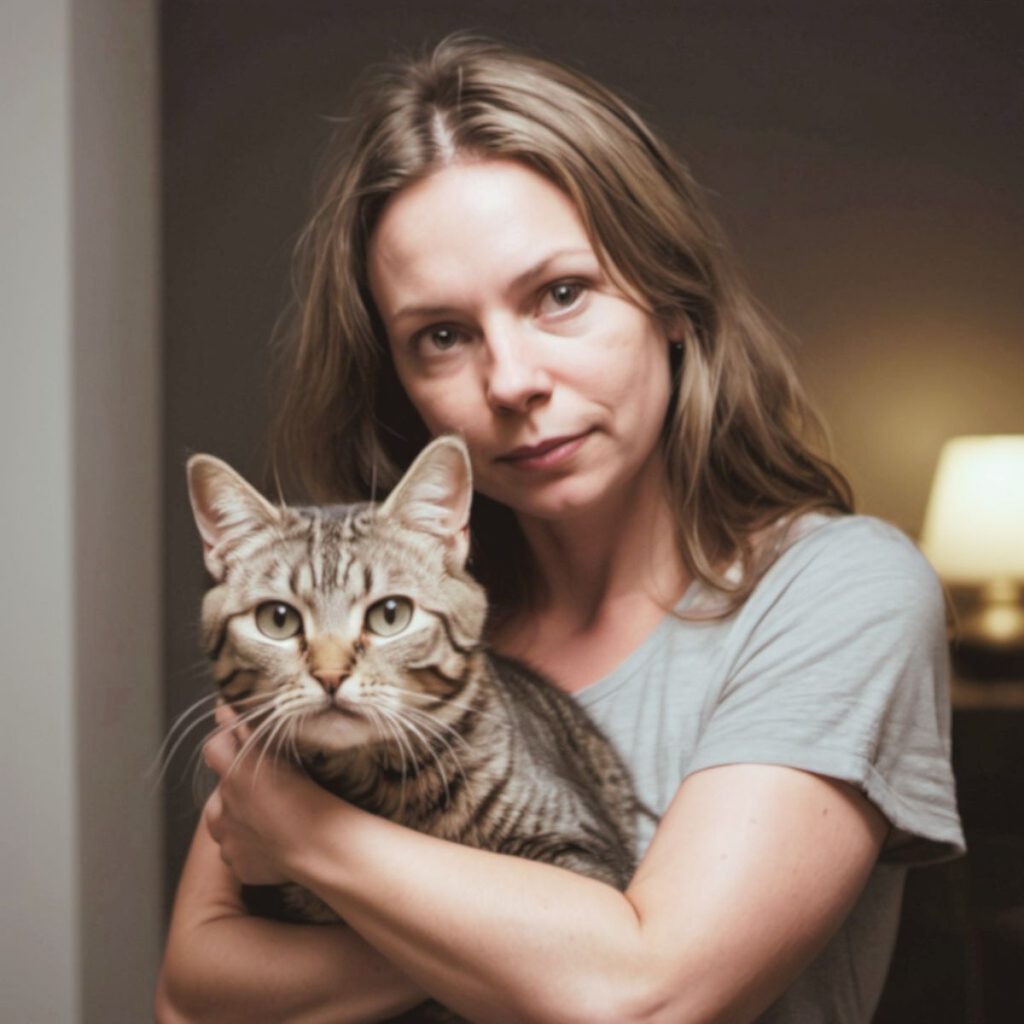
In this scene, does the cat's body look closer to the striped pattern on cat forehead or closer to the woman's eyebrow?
the striped pattern on cat forehead

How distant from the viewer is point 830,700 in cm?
77

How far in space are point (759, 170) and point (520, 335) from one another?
0.75m

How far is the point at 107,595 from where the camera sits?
129cm

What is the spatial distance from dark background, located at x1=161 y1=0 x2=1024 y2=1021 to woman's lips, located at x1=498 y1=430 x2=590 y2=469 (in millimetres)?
621

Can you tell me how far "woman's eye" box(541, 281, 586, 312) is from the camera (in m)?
0.91

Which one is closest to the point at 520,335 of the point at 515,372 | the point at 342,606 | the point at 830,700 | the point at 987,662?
the point at 515,372

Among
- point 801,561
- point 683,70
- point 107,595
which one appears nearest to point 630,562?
point 801,561

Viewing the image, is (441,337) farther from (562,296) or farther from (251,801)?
(251,801)

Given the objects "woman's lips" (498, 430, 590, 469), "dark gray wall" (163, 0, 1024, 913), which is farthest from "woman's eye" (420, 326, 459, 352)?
"dark gray wall" (163, 0, 1024, 913)

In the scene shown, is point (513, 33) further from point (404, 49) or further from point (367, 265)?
point (367, 265)

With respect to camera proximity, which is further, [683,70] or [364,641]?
[683,70]

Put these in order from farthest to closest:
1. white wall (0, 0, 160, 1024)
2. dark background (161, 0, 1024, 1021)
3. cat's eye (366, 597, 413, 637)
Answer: dark background (161, 0, 1024, 1021), white wall (0, 0, 160, 1024), cat's eye (366, 597, 413, 637)

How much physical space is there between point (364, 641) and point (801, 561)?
351 millimetres

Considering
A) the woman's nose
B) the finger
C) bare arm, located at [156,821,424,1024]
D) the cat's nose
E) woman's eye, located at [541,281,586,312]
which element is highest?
woman's eye, located at [541,281,586,312]
